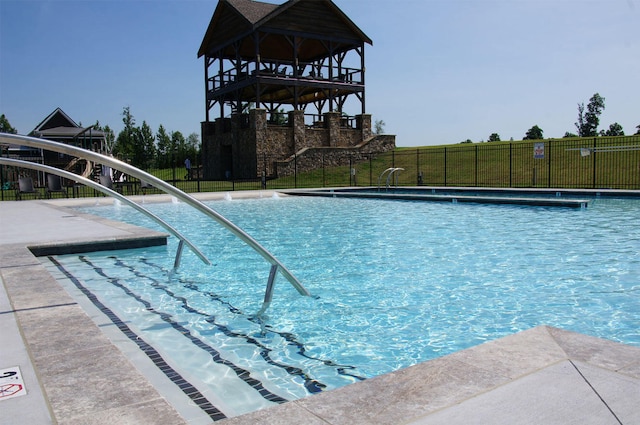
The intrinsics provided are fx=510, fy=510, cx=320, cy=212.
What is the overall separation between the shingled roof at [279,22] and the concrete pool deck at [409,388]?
31.5 meters

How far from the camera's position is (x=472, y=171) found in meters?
30.8

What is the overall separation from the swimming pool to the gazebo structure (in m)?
21.6

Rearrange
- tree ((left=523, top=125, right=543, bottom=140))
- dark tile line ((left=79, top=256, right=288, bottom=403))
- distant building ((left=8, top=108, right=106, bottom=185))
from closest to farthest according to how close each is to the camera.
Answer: dark tile line ((left=79, top=256, right=288, bottom=403)), distant building ((left=8, top=108, right=106, bottom=185)), tree ((left=523, top=125, right=543, bottom=140))

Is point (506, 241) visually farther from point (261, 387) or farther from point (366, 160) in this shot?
point (366, 160)

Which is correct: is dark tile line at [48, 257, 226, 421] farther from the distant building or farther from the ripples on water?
the distant building

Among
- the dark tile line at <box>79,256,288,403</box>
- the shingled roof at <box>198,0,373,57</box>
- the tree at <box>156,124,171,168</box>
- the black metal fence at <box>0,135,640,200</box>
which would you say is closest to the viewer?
the dark tile line at <box>79,256,288,403</box>

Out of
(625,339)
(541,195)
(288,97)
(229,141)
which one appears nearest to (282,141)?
(229,141)

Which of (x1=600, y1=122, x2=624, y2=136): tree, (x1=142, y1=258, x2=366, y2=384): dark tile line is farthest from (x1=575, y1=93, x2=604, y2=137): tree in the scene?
(x1=142, y1=258, x2=366, y2=384): dark tile line

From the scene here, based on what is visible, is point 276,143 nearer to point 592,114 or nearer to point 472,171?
point 472,171

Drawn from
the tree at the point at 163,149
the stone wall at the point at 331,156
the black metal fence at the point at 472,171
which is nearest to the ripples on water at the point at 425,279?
the black metal fence at the point at 472,171

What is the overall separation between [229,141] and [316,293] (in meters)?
30.2

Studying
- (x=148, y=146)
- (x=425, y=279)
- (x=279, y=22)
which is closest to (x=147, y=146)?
(x=148, y=146)

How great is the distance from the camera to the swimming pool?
4031 millimetres

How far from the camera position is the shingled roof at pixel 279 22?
33156 mm
